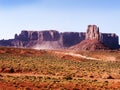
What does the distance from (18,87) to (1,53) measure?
2053 inches

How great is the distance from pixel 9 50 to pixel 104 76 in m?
43.0

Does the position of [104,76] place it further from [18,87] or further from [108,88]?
[18,87]

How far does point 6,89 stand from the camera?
30656 millimetres

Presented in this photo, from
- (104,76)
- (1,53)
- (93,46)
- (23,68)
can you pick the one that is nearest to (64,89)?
(104,76)

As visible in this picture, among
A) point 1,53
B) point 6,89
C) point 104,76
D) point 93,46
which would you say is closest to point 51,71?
point 104,76

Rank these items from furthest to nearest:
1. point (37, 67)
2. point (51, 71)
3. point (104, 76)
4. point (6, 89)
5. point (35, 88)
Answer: point (37, 67) → point (51, 71) → point (104, 76) → point (35, 88) → point (6, 89)

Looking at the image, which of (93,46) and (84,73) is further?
(93,46)

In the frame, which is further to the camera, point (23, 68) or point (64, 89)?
point (23, 68)

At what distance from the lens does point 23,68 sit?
177 feet

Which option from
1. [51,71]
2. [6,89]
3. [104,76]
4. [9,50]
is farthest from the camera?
[9,50]

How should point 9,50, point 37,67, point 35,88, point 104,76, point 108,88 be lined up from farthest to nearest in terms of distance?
point 9,50, point 37,67, point 104,76, point 108,88, point 35,88

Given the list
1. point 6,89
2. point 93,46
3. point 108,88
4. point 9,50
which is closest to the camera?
point 6,89

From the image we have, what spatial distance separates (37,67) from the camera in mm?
56656

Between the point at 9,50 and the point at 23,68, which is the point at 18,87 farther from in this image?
the point at 9,50
